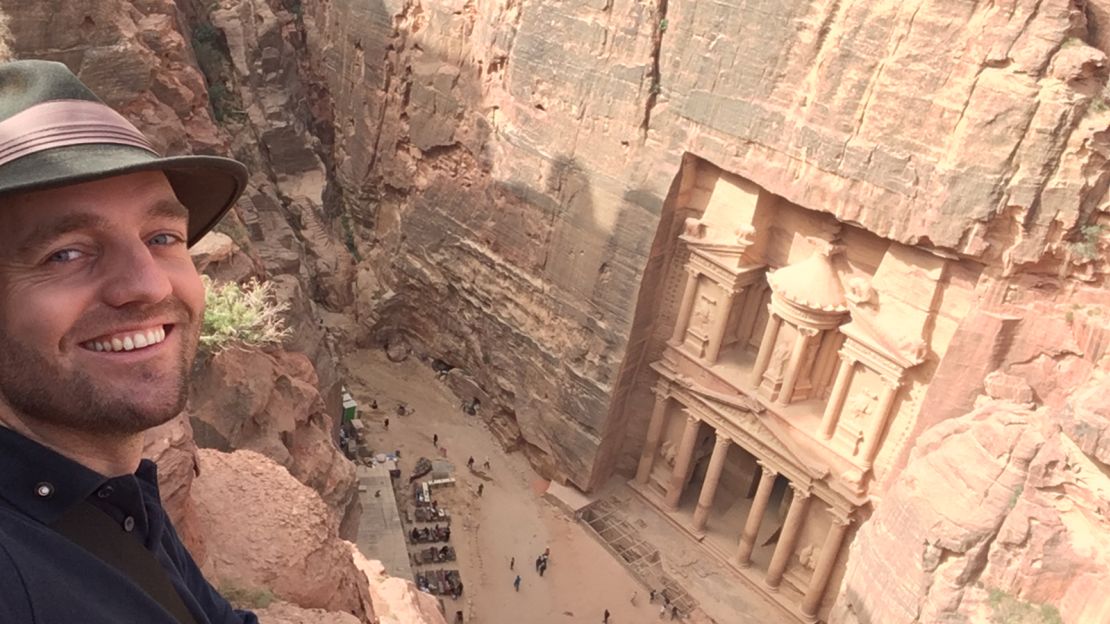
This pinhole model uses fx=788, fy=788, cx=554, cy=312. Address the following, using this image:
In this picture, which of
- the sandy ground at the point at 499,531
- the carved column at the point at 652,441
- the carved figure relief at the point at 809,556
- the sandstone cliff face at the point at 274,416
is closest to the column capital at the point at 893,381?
the carved figure relief at the point at 809,556

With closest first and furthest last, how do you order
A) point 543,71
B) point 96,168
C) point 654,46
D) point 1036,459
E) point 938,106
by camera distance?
point 96,168, point 1036,459, point 938,106, point 654,46, point 543,71

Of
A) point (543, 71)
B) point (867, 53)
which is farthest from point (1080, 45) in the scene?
point (543, 71)

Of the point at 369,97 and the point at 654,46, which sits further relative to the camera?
the point at 369,97

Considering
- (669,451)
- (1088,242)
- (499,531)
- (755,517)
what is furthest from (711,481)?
(1088,242)

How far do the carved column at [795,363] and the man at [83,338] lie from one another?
45.5ft

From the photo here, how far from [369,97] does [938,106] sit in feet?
50.6

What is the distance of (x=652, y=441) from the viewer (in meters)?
18.2

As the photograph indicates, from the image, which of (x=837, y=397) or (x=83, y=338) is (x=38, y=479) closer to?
(x=83, y=338)

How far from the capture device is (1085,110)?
11461mm

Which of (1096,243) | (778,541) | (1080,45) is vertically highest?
(1080,45)

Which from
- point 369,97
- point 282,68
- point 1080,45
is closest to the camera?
point 1080,45

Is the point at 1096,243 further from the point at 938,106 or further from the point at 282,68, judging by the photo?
the point at 282,68

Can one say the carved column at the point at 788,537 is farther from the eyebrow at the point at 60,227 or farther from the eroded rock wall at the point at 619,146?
the eyebrow at the point at 60,227

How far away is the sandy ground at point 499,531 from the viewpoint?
52.6 feet
